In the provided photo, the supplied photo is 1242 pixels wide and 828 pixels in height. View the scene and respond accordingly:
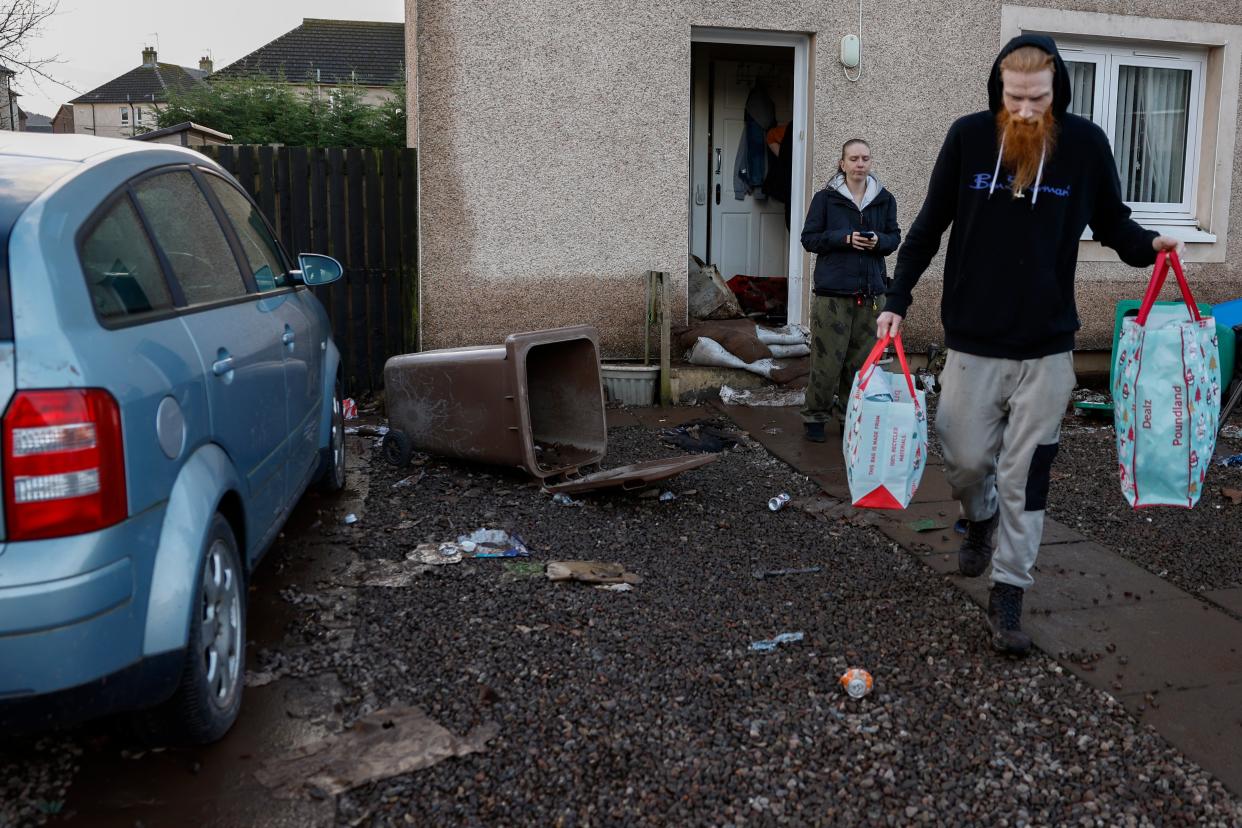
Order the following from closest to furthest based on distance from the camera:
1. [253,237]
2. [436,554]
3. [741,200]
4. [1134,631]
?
[1134,631] < [253,237] < [436,554] < [741,200]

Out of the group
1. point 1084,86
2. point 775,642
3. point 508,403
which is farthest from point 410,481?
point 1084,86

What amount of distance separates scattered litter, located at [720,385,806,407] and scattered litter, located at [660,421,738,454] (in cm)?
70

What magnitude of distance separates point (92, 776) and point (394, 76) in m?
A: 38.0

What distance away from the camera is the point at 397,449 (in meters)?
6.09

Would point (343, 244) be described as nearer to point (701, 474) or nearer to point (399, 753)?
point (701, 474)

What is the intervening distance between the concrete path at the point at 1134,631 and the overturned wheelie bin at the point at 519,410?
1.39 metres

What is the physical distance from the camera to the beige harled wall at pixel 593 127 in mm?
7797

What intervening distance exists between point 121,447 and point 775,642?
228 centimetres

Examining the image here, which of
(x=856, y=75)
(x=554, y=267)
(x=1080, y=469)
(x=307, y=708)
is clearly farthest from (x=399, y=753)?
(x=856, y=75)

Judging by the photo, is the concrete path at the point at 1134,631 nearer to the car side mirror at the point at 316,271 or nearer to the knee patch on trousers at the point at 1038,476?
the knee patch on trousers at the point at 1038,476

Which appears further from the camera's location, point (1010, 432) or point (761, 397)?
point (761, 397)

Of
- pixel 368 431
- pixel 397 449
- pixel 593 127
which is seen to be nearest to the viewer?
pixel 397 449

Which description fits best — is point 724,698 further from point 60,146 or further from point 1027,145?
point 60,146

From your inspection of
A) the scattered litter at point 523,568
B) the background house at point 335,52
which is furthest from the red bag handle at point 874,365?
the background house at point 335,52
